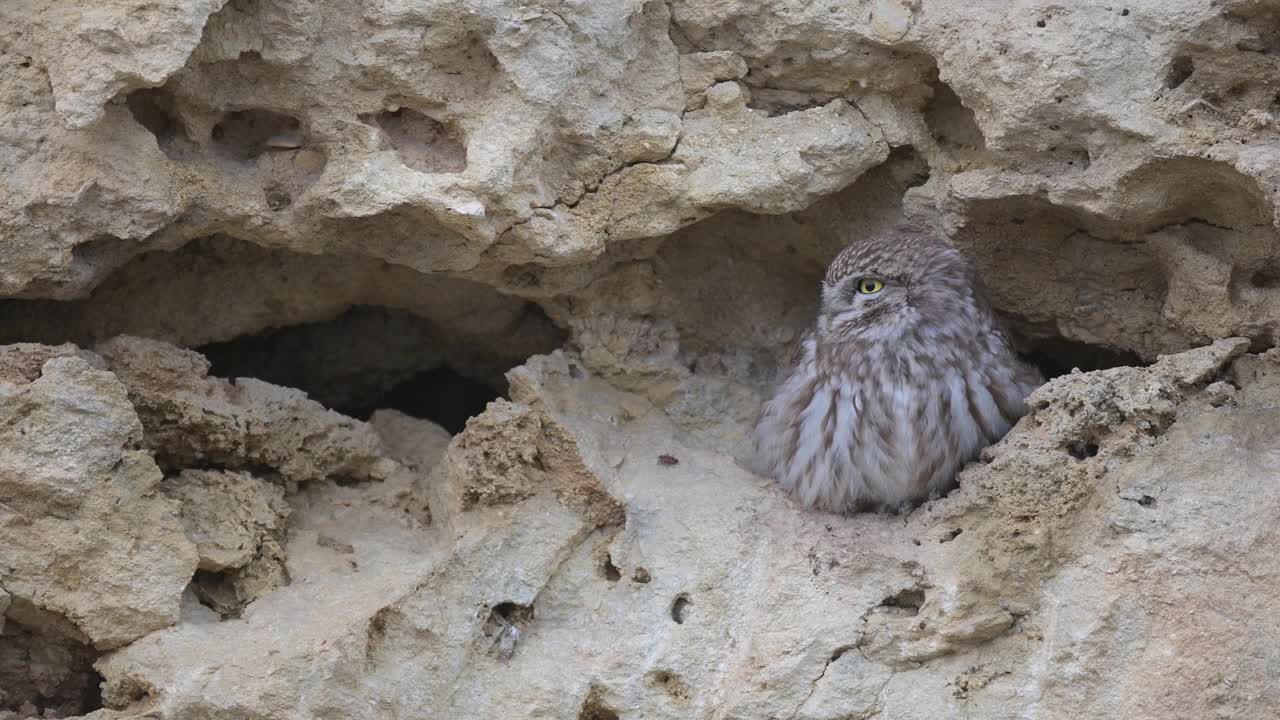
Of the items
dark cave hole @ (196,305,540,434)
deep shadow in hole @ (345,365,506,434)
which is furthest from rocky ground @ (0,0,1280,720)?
deep shadow in hole @ (345,365,506,434)

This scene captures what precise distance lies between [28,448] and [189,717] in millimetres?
718

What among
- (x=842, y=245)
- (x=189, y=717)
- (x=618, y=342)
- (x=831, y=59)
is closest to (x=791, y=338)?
(x=842, y=245)

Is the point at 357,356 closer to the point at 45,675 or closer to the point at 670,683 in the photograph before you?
the point at 45,675

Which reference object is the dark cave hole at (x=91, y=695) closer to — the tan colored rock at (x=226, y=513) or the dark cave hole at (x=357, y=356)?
the tan colored rock at (x=226, y=513)

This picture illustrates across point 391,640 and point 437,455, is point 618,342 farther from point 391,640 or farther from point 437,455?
point 391,640

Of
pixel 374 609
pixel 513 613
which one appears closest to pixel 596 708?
pixel 513 613

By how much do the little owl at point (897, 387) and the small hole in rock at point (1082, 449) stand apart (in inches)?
17.1

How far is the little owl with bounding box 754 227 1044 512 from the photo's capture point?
12.6 feet

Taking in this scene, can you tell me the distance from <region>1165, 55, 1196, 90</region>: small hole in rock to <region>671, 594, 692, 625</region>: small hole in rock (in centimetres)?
177

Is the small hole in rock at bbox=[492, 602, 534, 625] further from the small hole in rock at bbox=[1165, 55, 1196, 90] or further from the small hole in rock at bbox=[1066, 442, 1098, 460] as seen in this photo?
the small hole in rock at bbox=[1165, 55, 1196, 90]

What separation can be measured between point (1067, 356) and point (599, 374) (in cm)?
155

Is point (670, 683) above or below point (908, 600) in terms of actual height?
below

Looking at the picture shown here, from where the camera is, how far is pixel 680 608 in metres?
3.55

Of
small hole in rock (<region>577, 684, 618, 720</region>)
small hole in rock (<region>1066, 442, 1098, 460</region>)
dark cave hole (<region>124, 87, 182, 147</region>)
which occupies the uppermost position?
dark cave hole (<region>124, 87, 182, 147</region>)
